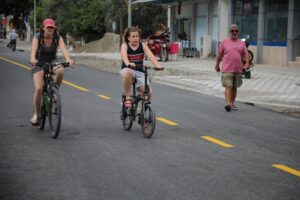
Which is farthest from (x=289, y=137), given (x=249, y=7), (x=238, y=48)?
(x=249, y=7)

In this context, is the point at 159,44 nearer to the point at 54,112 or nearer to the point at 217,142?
the point at 54,112

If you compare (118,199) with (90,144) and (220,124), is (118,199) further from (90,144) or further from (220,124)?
(220,124)

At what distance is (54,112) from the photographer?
948 centimetres

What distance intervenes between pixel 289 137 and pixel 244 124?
4.75 feet

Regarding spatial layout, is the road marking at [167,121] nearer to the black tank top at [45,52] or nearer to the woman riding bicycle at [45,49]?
the woman riding bicycle at [45,49]

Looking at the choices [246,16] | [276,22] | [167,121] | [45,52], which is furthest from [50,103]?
[246,16]

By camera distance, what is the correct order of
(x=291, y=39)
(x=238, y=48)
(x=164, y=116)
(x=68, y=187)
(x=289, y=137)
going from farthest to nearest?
1. (x=291, y=39)
2. (x=238, y=48)
3. (x=164, y=116)
4. (x=289, y=137)
5. (x=68, y=187)

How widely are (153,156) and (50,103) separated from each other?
2.19 metres

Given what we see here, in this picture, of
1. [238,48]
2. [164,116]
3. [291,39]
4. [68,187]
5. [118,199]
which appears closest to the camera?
[118,199]

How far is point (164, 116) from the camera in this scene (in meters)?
12.2

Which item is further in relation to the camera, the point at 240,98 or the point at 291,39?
the point at 291,39

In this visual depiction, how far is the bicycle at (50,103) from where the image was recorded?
9.33 m

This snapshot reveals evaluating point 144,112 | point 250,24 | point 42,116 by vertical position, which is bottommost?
point 42,116

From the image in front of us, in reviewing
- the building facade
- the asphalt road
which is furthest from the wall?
the asphalt road
